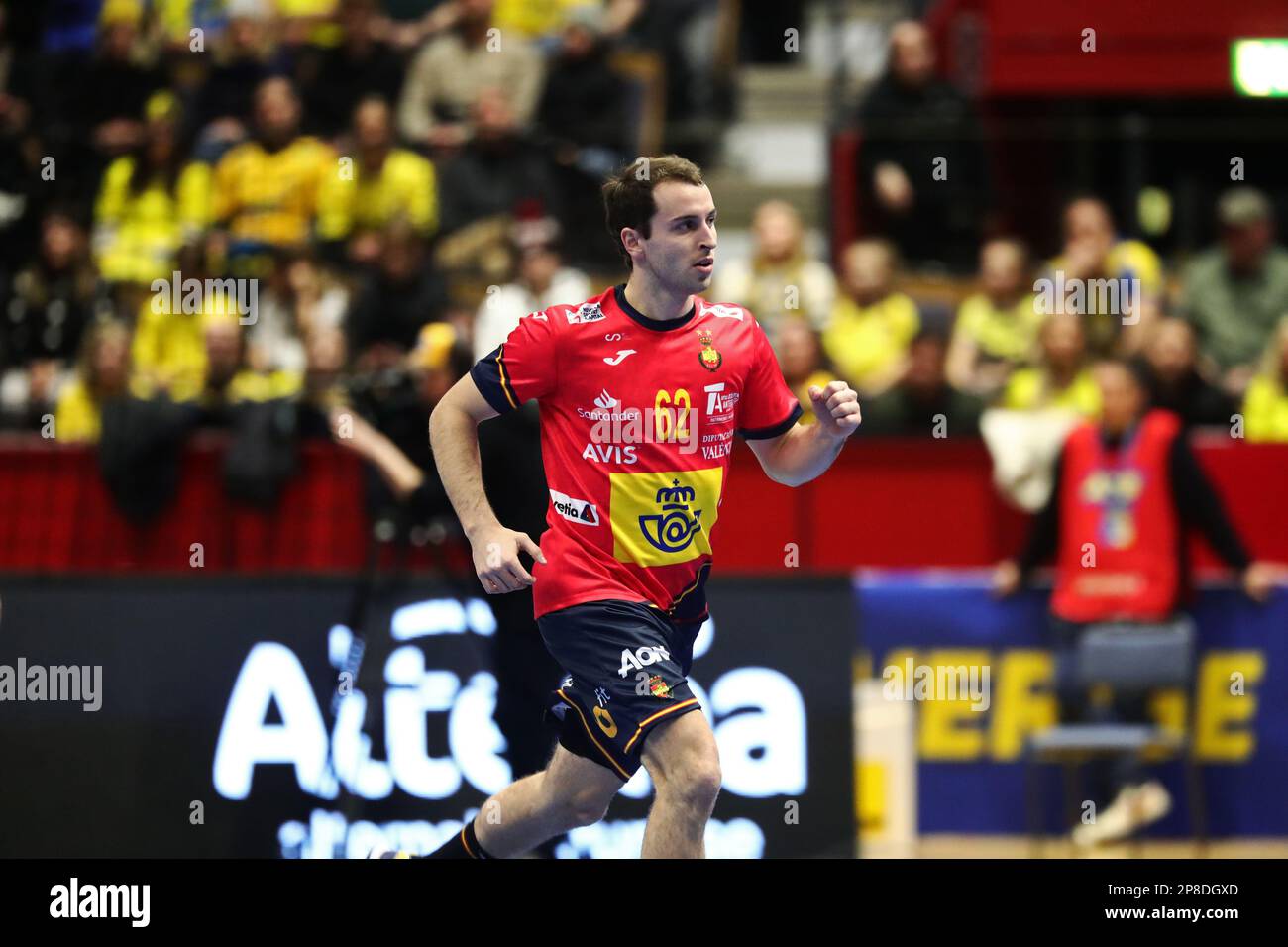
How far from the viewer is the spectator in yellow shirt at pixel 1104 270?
11.3m

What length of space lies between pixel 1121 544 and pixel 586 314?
5.15 m

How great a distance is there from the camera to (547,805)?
629 cm

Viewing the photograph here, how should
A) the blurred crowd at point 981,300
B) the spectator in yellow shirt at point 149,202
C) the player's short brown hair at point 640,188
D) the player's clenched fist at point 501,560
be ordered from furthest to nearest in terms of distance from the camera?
1. the spectator in yellow shirt at point 149,202
2. the blurred crowd at point 981,300
3. the player's short brown hair at point 640,188
4. the player's clenched fist at point 501,560

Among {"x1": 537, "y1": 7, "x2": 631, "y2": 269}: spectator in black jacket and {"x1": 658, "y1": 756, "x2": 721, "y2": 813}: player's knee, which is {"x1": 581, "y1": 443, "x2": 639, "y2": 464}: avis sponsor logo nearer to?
{"x1": 658, "y1": 756, "x2": 721, "y2": 813}: player's knee

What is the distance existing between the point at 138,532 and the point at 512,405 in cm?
530

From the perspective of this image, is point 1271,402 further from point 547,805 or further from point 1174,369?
point 547,805

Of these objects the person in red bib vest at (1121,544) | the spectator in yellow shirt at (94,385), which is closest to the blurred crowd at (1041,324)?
the person in red bib vest at (1121,544)

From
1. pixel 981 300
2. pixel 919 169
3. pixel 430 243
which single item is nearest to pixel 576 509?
pixel 981 300

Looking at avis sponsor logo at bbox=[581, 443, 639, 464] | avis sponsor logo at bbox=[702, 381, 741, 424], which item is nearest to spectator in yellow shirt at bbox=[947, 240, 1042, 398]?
avis sponsor logo at bbox=[702, 381, 741, 424]

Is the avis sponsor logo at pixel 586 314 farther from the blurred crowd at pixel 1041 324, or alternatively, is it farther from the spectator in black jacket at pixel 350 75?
the spectator in black jacket at pixel 350 75

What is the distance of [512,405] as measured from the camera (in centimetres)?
619

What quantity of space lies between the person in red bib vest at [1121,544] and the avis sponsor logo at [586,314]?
479 centimetres

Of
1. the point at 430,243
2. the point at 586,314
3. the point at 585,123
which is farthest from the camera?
the point at 585,123
